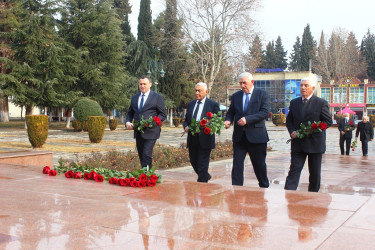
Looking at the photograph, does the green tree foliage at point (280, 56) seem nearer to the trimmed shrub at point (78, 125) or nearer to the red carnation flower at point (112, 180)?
the trimmed shrub at point (78, 125)

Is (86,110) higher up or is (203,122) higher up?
(86,110)

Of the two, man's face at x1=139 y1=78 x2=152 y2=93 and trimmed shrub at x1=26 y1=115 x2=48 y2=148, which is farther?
trimmed shrub at x1=26 y1=115 x2=48 y2=148

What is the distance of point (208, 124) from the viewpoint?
5637mm

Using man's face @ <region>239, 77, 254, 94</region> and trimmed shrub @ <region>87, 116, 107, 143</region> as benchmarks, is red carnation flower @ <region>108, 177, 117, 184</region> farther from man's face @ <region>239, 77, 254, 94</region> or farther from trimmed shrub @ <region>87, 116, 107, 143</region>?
trimmed shrub @ <region>87, 116, 107, 143</region>

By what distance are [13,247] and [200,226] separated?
141 centimetres

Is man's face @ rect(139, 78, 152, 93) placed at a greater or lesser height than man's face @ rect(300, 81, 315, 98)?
greater

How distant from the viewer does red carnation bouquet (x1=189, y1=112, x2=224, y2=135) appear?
558cm

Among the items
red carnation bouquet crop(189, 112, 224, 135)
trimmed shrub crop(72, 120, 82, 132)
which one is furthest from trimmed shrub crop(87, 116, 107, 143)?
red carnation bouquet crop(189, 112, 224, 135)

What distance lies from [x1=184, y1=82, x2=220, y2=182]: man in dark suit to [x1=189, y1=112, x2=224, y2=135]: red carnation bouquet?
0.09m

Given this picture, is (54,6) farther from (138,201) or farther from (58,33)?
(138,201)

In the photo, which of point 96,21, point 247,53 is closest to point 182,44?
point 247,53

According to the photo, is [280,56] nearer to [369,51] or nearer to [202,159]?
[369,51]

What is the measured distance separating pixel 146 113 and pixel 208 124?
111 cm

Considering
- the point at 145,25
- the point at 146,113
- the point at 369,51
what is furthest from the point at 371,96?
the point at 146,113
